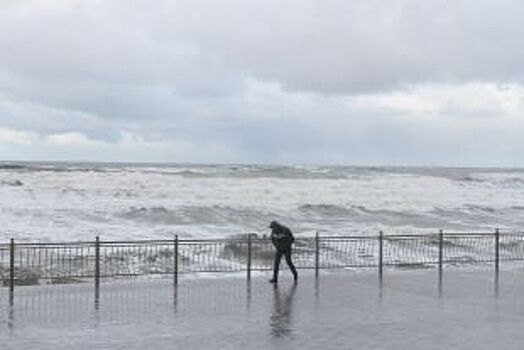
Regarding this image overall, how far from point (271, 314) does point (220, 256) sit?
10.4 meters

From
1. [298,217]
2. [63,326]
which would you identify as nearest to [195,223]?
[298,217]

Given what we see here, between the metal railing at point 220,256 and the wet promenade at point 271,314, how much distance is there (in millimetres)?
1307

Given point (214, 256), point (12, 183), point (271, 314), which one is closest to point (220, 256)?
point (214, 256)

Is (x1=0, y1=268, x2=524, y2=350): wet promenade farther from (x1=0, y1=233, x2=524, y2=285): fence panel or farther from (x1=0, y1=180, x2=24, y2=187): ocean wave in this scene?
(x1=0, y1=180, x2=24, y2=187): ocean wave

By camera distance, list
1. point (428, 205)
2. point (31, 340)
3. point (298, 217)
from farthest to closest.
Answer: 1. point (428, 205)
2. point (298, 217)
3. point (31, 340)

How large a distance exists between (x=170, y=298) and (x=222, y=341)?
4.37 metres

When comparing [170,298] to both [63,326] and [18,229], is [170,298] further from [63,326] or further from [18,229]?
[18,229]

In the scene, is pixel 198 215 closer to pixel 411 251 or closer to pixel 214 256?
pixel 411 251

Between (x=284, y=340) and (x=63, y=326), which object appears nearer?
(x=284, y=340)

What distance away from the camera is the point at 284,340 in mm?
→ 11758

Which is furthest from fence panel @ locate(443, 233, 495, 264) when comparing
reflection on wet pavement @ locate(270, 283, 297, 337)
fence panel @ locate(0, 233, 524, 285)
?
reflection on wet pavement @ locate(270, 283, 297, 337)

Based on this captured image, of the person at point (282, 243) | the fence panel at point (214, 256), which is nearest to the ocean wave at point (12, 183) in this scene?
the fence panel at point (214, 256)

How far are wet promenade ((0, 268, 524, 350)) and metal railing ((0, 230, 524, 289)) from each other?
4.29 ft

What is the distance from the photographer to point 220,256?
80.2 feet
